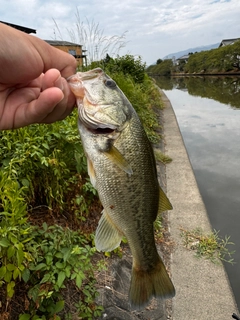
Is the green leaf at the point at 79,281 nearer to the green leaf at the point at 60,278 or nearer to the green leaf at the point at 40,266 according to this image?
the green leaf at the point at 60,278

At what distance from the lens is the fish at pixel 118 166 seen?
1613 millimetres

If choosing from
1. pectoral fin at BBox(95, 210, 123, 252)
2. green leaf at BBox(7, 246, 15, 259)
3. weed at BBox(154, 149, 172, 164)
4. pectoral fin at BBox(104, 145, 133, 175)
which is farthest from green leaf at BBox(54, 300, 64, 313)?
weed at BBox(154, 149, 172, 164)

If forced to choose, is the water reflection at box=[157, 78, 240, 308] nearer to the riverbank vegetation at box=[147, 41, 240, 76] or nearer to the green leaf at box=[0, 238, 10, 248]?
the green leaf at box=[0, 238, 10, 248]

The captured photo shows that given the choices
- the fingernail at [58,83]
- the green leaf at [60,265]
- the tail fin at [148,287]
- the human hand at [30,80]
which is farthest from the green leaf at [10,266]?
the fingernail at [58,83]

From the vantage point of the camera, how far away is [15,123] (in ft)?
5.90

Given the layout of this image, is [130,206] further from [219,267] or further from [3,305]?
[219,267]

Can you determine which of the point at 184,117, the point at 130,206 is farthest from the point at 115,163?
the point at 184,117

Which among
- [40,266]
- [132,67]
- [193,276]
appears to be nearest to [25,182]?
[40,266]

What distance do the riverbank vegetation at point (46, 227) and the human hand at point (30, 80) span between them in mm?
670

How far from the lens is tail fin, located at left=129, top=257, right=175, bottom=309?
1.83m

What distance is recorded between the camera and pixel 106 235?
1.75 m

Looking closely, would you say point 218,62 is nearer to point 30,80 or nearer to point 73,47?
point 73,47

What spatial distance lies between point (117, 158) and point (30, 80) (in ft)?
2.16

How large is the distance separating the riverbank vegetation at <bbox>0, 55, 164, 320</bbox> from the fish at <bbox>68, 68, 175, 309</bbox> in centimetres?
61
